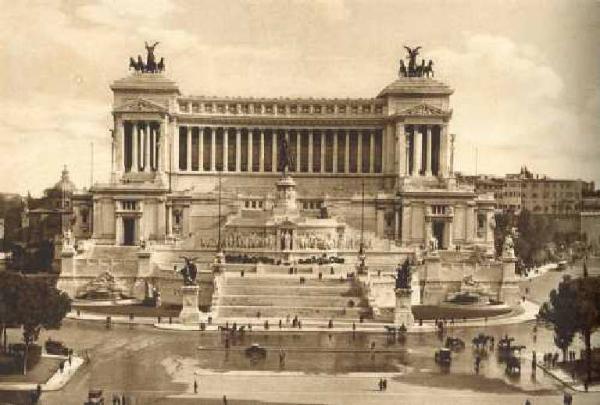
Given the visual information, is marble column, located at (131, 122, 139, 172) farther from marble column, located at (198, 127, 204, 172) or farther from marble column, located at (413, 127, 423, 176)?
marble column, located at (413, 127, 423, 176)

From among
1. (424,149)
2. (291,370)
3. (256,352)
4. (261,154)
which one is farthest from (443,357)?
(261,154)

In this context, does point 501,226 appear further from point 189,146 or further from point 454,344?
point 454,344

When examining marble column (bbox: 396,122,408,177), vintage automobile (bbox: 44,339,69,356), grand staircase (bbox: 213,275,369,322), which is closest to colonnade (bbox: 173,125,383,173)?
marble column (bbox: 396,122,408,177)

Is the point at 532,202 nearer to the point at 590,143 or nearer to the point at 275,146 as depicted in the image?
the point at 275,146

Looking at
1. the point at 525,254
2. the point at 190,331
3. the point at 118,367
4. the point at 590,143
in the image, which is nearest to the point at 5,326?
the point at 118,367

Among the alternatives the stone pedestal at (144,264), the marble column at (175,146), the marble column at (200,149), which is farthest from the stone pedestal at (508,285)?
the marble column at (175,146)
